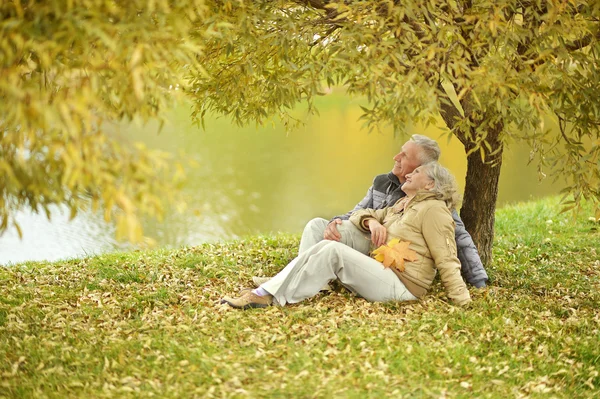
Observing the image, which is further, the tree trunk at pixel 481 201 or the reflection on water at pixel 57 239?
the reflection on water at pixel 57 239

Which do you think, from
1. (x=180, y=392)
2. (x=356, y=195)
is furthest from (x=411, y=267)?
Answer: (x=356, y=195)

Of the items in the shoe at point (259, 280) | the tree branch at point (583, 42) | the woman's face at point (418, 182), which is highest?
the tree branch at point (583, 42)

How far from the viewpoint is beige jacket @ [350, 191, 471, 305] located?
484 centimetres

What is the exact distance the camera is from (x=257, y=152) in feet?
60.4

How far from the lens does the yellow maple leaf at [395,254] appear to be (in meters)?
4.89

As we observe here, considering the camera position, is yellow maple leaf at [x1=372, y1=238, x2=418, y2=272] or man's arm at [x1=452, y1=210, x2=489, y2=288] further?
man's arm at [x1=452, y1=210, x2=489, y2=288]

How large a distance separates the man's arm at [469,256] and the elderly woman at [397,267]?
1.48 ft

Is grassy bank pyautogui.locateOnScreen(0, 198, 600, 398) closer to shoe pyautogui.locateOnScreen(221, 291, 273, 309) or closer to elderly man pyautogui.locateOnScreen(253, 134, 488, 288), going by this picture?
shoe pyautogui.locateOnScreen(221, 291, 273, 309)

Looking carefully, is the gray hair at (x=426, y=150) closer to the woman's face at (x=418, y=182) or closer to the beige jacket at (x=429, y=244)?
the woman's face at (x=418, y=182)

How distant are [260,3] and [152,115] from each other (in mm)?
1781

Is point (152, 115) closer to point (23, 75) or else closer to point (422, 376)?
point (23, 75)

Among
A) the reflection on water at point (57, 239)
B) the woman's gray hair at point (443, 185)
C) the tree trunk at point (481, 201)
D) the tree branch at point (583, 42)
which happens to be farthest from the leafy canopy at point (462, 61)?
the reflection on water at point (57, 239)

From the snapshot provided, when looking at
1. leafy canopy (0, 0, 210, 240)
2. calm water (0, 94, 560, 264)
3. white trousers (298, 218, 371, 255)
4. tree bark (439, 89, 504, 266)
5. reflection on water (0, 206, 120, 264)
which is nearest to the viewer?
leafy canopy (0, 0, 210, 240)

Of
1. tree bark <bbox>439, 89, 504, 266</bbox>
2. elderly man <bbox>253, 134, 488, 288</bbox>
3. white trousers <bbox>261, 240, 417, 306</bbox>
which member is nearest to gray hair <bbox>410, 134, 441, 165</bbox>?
elderly man <bbox>253, 134, 488, 288</bbox>
